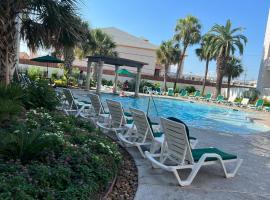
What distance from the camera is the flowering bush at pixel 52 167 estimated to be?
317 centimetres

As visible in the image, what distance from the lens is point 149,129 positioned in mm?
6047

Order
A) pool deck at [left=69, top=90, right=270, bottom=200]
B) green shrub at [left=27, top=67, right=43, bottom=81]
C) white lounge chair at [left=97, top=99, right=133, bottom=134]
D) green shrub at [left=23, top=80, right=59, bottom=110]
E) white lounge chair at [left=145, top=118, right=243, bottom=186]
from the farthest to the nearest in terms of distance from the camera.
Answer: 1. green shrub at [left=27, top=67, right=43, bottom=81]
2. green shrub at [left=23, top=80, right=59, bottom=110]
3. white lounge chair at [left=97, top=99, right=133, bottom=134]
4. white lounge chair at [left=145, top=118, right=243, bottom=186]
5. pool deck at [left=69, top=90, right=270, bottom=200]

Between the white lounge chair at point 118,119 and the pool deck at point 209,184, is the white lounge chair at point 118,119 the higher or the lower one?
the higher one

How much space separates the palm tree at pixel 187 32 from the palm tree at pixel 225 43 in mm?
5783

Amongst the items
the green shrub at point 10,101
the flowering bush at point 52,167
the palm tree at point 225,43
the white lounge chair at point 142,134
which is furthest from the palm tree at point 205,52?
the flowering bush at point 52,167

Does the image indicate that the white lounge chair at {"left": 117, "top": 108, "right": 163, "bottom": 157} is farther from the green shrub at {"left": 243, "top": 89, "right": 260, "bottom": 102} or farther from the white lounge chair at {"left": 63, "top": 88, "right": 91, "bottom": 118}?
the green shrub at {"left": 243, "top": 89, "right": 260, "bottom": 102}

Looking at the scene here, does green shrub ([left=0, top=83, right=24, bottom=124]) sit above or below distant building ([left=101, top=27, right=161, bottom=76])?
below

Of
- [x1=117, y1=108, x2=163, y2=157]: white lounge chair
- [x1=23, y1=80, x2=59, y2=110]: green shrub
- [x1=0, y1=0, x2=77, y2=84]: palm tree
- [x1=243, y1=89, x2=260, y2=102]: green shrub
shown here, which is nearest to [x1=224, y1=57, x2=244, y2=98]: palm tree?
[x1=243, y1=89, x2=260, y2=102]: green shrub

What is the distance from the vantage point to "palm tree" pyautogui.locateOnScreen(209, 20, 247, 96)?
33562 mm

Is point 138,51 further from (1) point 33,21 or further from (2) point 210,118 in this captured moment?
(1) point 33,21

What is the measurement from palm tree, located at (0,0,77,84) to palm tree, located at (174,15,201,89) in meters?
32.0

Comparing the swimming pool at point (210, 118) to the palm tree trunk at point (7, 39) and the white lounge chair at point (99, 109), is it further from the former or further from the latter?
the palm tree trunk at point (7, 39)

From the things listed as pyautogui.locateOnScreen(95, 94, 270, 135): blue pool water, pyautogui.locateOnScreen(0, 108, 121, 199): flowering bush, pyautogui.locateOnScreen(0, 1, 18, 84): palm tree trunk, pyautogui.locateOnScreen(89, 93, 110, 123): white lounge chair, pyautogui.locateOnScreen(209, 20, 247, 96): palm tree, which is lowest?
pyautogui.locateOnScreen(95, 94, 270, 135): blue pool water

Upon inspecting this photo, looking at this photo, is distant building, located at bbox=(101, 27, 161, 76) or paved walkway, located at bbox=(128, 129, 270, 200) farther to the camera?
distant building, located at bbox=(101, 27, 161, 76)
